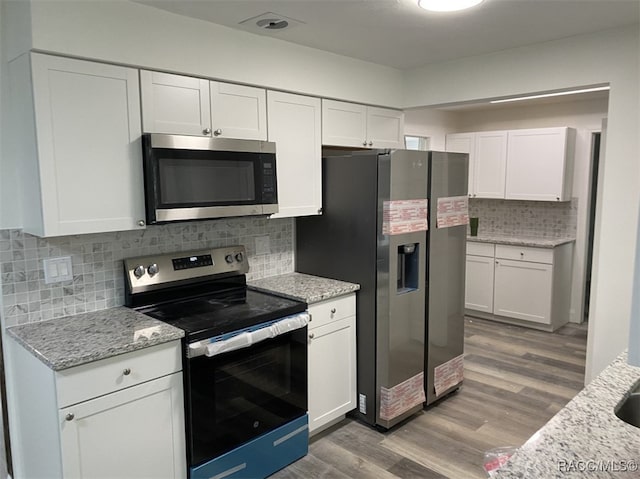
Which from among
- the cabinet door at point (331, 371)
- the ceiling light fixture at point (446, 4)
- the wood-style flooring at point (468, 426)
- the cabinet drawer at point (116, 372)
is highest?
the ceiling light fixture at point (446, 4)

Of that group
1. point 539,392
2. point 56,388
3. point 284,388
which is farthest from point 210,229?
point 539,392

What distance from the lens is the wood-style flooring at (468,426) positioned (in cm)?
261

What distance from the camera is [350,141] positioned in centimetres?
330

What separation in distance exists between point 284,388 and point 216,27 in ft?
6.32

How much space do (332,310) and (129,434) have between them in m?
1.27

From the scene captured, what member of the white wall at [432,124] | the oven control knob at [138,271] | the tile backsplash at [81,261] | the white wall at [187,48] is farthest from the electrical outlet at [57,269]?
the white wall at [432,124]

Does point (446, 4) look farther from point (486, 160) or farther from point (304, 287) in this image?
point (486, 160)

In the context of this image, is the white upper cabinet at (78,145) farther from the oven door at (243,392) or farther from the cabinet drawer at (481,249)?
the cabinet drawer at (481,249)

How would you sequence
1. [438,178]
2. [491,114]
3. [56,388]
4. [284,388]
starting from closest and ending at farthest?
[56,388] < [284,388] < [438,178] < [491,114]

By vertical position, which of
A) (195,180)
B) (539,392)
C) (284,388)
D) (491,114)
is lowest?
(539,392)

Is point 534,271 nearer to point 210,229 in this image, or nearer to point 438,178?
point 438,178

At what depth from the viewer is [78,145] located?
2084mm

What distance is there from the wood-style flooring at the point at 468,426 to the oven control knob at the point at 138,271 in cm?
127

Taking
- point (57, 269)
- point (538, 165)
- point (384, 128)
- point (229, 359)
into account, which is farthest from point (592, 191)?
point (57, 269)
